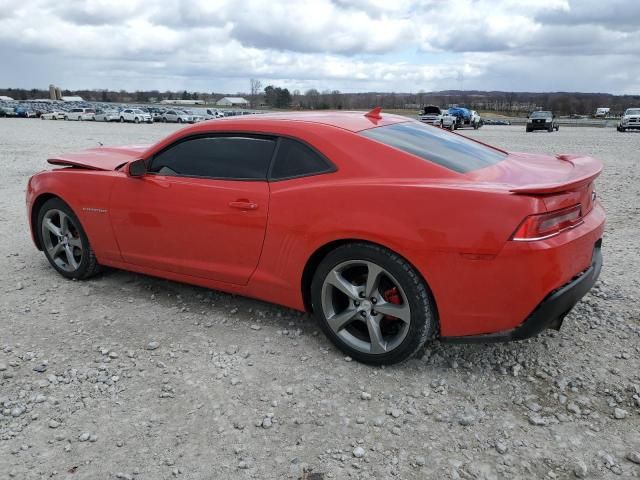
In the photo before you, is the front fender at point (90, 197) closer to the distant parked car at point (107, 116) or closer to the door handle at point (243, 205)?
the door handle at point (243, 205)

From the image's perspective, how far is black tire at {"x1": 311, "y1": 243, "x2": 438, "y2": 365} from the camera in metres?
2.99

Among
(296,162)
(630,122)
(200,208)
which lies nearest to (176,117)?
(630,122)

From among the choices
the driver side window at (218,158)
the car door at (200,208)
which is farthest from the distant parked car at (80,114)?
the driver side window at (218,158)

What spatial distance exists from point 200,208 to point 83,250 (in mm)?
1514

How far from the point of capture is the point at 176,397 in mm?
3000

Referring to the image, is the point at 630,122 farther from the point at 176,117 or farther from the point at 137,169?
the point at 137,169

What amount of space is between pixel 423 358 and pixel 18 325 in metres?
2.89

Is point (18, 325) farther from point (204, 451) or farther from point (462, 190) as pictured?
point (462, 190)

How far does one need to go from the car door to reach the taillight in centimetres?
156

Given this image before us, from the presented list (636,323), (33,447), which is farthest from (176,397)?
(636,323)

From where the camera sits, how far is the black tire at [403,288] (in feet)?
9.81

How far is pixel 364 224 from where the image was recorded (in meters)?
3.04

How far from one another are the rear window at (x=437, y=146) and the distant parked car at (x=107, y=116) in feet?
170

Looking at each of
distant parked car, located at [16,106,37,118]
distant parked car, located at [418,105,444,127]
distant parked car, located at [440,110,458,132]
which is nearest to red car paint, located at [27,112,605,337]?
distant parked car, located at [440,110,458,132]
